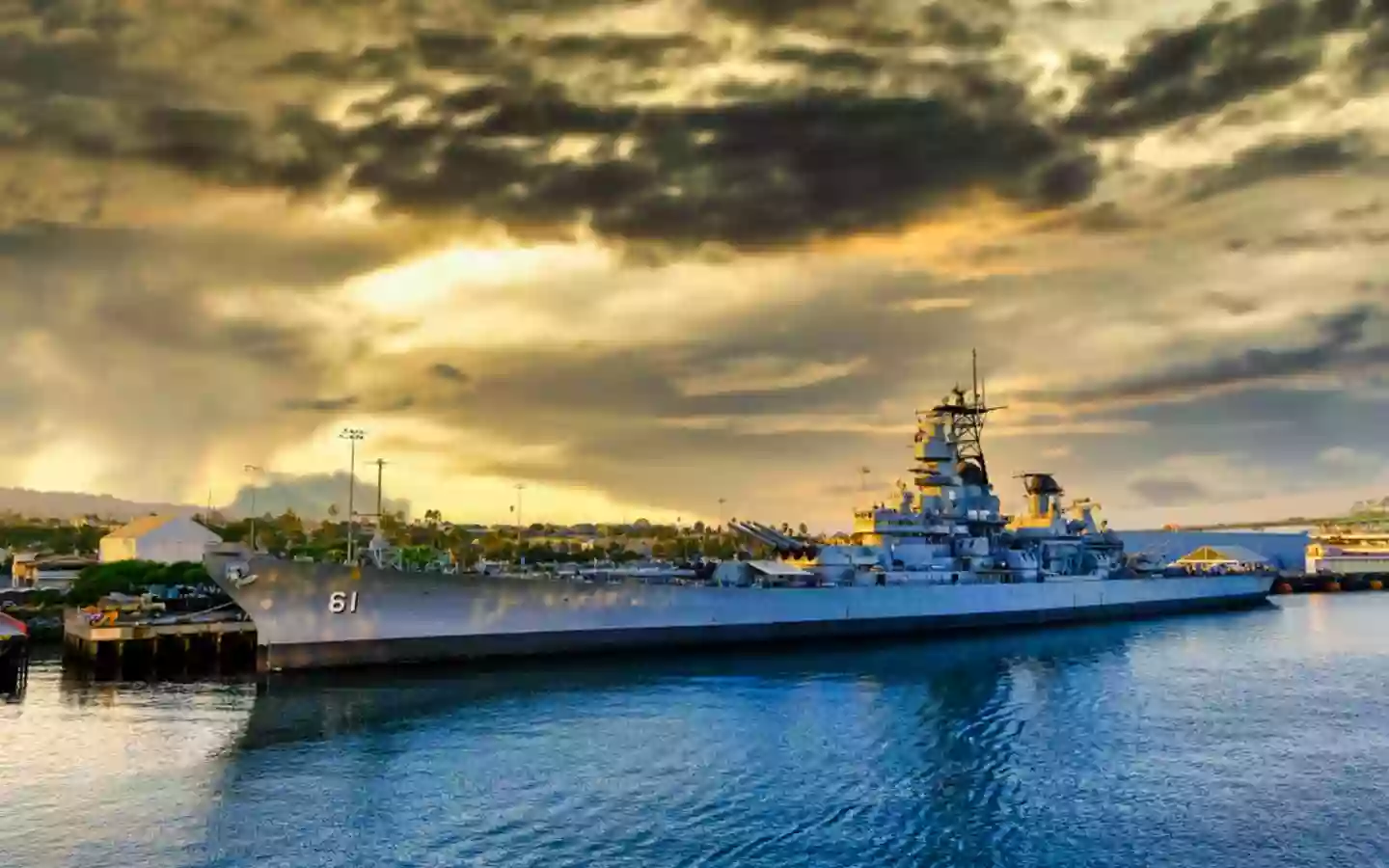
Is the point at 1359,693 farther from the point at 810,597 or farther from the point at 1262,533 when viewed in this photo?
the point at 1262,533

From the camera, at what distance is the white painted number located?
111 feet

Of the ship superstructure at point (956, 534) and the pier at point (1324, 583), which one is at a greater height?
the ship superstructure at point (956, 534)

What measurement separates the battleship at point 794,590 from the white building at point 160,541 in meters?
12.4

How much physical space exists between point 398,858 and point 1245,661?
3703cm

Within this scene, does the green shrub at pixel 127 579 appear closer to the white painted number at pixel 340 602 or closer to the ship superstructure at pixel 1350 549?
the white painted number at pixel 340 602

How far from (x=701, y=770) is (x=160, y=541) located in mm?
A: 69881


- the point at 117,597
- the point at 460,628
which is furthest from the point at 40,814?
the point at 117,597

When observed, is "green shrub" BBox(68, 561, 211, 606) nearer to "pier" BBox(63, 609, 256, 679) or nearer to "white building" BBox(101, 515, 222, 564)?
"pier" BBox(63, 609, 256, 679)

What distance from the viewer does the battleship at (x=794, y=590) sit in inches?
1332

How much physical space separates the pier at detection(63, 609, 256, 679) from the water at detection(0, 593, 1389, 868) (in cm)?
219

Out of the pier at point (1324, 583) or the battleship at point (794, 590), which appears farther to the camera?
the pier at point (1324, 583)

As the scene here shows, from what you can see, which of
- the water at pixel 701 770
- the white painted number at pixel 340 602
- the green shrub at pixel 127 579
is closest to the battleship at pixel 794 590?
the white painted number at pixel 340 602

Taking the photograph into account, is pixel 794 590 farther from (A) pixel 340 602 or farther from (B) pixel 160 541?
(B) pixel 160 541

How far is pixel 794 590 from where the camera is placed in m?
43.4
